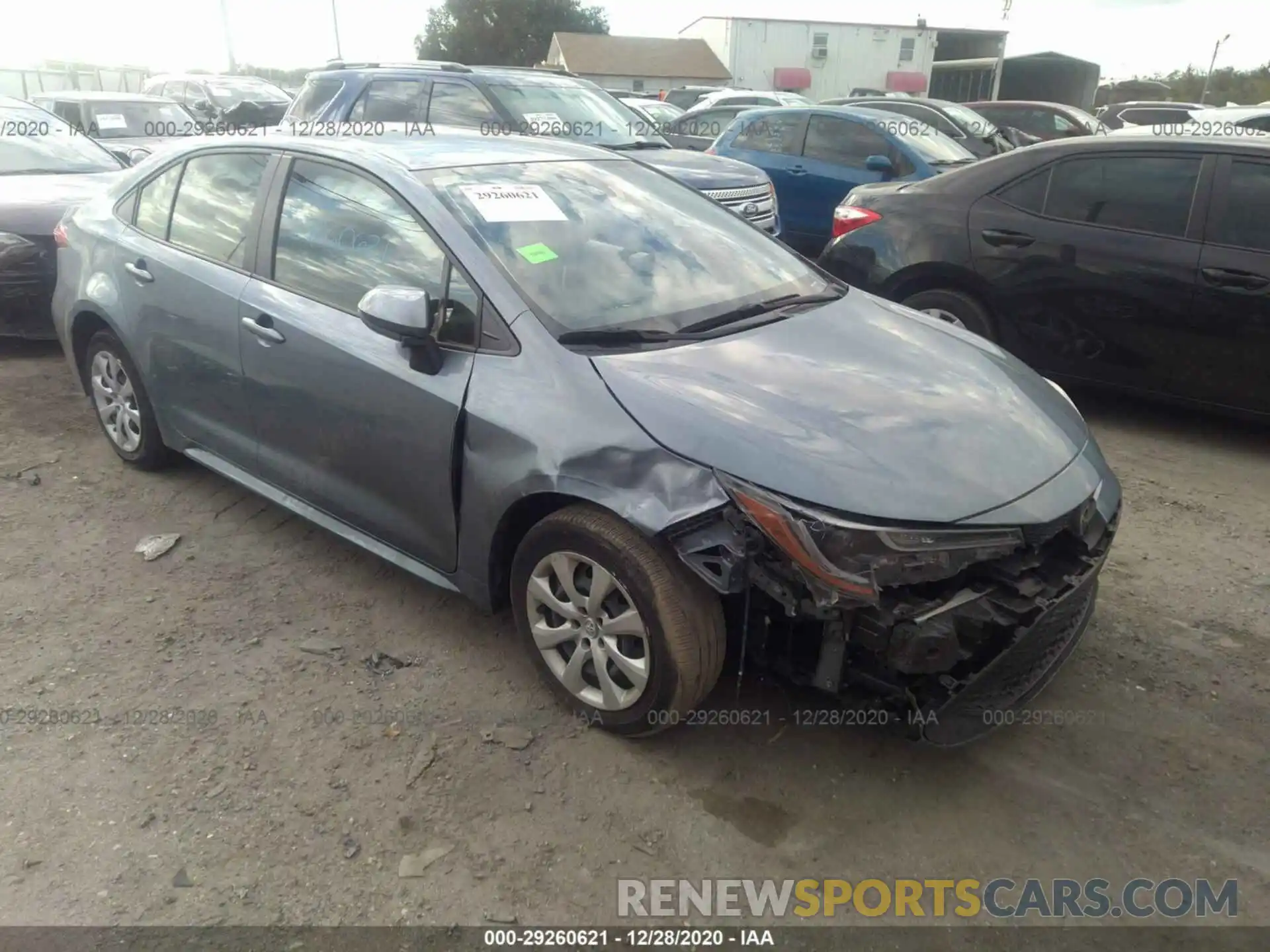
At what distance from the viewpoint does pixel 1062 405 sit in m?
3.19

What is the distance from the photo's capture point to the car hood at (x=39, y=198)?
20.4ft

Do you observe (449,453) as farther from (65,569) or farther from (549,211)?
(65,569)

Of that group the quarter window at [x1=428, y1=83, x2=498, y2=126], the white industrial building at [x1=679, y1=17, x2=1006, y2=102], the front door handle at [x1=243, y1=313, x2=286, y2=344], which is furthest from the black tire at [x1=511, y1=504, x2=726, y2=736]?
the white industrial building at [x1=679, y1=17, x2=1006, y2=102]

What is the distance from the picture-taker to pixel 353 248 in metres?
3.24

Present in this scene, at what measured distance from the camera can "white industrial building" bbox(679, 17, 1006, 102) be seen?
45562 millimetres

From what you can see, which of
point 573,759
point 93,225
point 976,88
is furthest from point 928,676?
point 976,88

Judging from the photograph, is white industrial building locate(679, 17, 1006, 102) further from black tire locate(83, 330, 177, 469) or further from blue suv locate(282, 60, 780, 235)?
black tire locate(83, 330, 177, 469)

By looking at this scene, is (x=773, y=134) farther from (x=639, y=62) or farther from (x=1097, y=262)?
(x=639, y=62)

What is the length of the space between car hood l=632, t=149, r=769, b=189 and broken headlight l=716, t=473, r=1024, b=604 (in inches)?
211

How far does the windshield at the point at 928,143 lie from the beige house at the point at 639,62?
138 feet

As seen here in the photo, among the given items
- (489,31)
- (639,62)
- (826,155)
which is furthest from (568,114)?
(489,31)

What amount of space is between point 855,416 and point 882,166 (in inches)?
269

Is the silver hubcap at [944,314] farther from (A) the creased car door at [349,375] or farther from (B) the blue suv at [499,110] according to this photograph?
(A) the creased car door at [349,375]

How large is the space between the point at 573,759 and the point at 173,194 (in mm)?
3101
